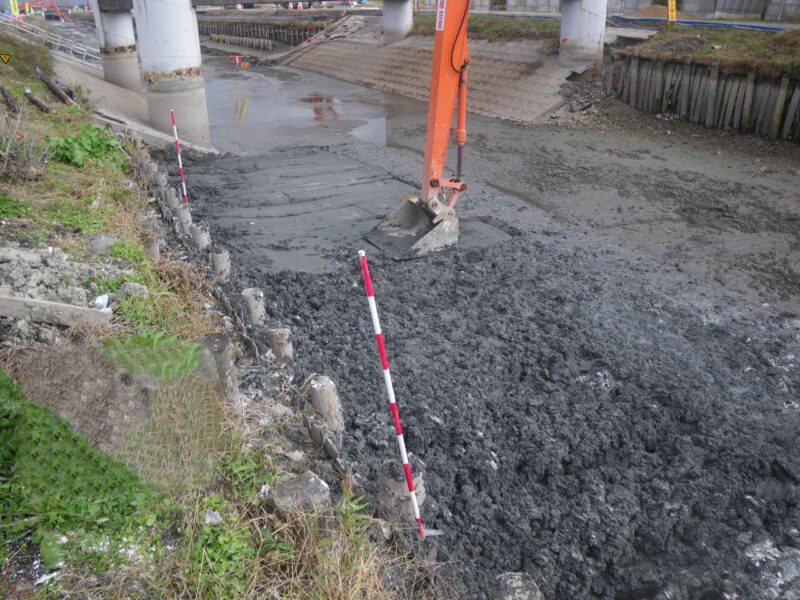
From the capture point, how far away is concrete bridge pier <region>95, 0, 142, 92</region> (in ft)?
66.5

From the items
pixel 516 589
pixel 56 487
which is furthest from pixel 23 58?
pixel 516 589

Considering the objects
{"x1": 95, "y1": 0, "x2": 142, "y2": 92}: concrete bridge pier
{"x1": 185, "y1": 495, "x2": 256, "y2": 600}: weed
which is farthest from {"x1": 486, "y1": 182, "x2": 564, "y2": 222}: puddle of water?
{"x1": 95, "y1": 0, "x2": 142, "y2": 92}: concrete bridge pier

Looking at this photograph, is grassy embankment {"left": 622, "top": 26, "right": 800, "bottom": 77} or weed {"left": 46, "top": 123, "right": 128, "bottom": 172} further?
grassy embankment {"left": 622, "top": 26, "right": 800, "bottom": 77}

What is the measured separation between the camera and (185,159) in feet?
43.7

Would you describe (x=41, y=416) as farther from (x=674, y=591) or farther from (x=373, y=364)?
(x=674, y=591)

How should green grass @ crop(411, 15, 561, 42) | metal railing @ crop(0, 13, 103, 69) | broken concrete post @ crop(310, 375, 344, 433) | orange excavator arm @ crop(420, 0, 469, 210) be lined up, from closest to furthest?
broken concrete post @ crop(310, 375, 344, 433) → orange excavator arm @ crop(420, 0, 469, 210) → green grass @ crop(411, 15, 561, 42) → metal railing @ crop(0, 13, 103, 69)

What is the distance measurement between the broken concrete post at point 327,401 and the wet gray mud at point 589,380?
230 mm

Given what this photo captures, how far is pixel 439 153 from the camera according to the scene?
8.34m

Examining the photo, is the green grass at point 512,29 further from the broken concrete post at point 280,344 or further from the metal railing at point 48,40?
the broken concrete post at point 280,344

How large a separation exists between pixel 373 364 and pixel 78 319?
245 cm

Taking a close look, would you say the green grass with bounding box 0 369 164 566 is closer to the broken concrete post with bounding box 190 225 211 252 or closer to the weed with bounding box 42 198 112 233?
→ the weed with bounding box 42 198 112 233

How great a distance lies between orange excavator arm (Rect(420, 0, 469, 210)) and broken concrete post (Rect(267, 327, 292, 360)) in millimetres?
4214

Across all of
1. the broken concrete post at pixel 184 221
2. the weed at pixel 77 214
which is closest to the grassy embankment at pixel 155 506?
the weed at pixel 77 214

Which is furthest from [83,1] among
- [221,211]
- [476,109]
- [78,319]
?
[78,319]
